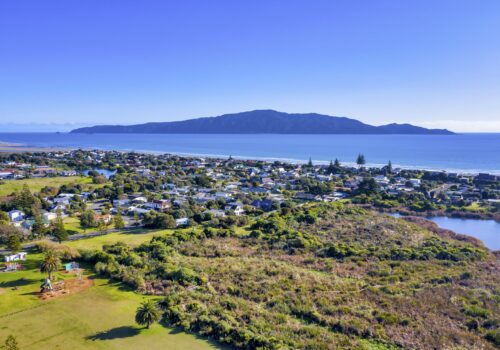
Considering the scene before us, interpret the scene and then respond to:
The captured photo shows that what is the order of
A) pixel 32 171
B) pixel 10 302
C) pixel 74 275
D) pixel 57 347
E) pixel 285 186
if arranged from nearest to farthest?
pixel 57 347
pixel 10 302
pixel 74 275
pixel 285 186
pixel 32 171

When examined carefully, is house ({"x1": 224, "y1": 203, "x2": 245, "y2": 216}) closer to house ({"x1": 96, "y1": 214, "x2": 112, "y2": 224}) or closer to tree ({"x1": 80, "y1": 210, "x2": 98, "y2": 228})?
house ({"x1": 96, "y1": 214, "x2": 112, "y2": 224})

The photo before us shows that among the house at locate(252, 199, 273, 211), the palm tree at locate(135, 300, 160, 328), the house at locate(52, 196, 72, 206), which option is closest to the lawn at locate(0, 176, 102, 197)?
the house at locate(52, 196, 72, 206)

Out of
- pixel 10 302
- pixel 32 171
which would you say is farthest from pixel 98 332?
pixel 32 171

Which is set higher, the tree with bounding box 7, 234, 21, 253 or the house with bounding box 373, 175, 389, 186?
the house with bounding box 373, 175, 389, 186

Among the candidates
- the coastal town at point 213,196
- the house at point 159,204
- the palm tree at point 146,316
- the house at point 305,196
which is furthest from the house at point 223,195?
the palm tree at point 146,316

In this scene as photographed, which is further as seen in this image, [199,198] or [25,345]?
[199,198]

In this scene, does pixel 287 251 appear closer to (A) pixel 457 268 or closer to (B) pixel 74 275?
(A) pixel 457 268
